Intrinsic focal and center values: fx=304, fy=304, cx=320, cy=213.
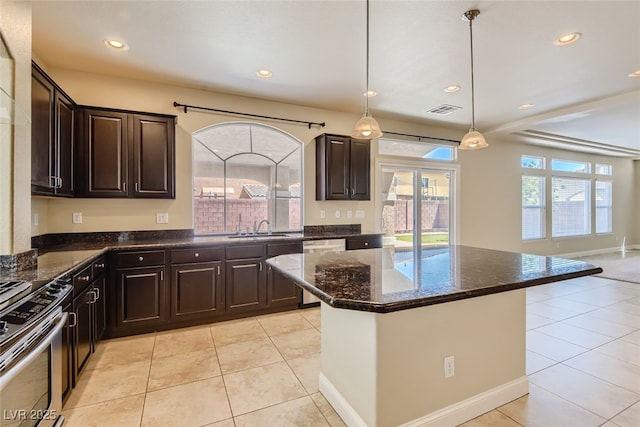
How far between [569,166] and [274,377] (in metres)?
8.82

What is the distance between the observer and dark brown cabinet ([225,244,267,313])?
3434mm

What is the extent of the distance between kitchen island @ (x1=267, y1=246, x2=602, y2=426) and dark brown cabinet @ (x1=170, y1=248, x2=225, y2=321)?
1.44m

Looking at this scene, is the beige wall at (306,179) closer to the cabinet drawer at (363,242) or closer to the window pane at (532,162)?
the window pane at (532,162)

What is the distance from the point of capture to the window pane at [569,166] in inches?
289

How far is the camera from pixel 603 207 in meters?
8.42

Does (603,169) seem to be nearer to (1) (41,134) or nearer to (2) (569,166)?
(2) (569,166)

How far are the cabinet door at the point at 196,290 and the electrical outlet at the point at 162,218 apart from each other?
0.75 metres

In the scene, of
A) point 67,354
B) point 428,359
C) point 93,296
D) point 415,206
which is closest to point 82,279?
point 93,296

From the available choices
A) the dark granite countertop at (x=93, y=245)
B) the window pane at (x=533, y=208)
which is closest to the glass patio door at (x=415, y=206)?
the dark granite countertop at (x=93, y=245)

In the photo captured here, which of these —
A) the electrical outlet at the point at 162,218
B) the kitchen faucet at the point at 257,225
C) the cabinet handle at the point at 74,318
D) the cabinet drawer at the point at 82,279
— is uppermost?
the electrical outlet at the point at 162,218

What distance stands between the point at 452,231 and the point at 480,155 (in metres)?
1.66

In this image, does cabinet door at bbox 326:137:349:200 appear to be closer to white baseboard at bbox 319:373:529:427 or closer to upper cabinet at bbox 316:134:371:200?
upper cabinet at bbox 316:134:371:200

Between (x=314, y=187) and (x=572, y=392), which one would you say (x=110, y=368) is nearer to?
(x=314, y=187)

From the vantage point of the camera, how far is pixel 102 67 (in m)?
3.20
